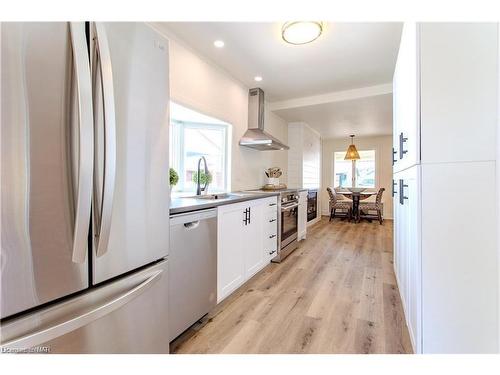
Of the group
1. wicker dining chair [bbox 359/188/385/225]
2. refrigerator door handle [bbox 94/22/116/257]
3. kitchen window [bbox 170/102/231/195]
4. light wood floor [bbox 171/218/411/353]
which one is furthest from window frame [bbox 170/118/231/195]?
wicker dining chair [bbox 359/188/385/225]

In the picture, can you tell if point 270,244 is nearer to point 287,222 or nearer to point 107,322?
point 287,222

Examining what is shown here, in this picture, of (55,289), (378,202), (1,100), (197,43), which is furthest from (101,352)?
(378,202)

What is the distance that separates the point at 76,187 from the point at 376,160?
25.0 ft

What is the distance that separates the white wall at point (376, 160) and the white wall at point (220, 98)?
3.54 meters

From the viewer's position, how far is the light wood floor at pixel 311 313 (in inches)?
59.9

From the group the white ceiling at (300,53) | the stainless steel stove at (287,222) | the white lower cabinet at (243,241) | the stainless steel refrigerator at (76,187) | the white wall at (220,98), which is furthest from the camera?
the stainless steel stove at (287,222)

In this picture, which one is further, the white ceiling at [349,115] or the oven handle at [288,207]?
the white ceiling at [349,115]

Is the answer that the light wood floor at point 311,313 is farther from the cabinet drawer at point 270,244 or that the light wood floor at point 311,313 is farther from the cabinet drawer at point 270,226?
the cabinet drawer at point 270,226

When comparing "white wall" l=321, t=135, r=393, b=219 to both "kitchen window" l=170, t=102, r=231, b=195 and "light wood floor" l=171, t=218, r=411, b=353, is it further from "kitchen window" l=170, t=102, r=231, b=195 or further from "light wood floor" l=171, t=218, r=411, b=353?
"kitchen window" l=170, t=102, r=231, b=195

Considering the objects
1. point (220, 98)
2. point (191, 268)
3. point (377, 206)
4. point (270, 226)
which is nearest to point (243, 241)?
point (270, 226)

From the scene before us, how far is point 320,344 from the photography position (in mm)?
1530

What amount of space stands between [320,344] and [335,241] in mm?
2904

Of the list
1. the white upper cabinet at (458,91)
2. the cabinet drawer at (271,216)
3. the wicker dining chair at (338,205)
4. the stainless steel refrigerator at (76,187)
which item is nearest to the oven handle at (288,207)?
the cabinet drawer at (271,216)
